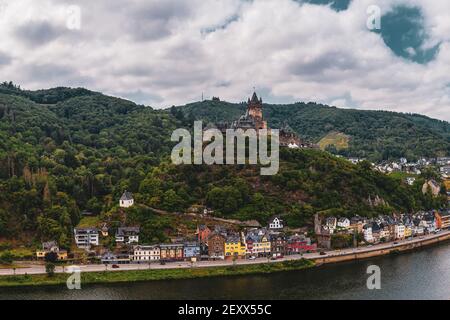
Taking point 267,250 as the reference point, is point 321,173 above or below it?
above

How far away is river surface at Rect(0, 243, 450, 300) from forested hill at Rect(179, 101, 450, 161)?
224ft

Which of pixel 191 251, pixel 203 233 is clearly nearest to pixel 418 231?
pixel 203 233

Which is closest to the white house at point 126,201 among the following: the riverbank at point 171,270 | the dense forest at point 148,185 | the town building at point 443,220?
the dense forest at point 148,185

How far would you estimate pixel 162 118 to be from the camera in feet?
315

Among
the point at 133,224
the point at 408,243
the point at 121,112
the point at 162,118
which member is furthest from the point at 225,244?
the point at 121,112

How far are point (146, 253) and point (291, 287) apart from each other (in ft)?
46.5

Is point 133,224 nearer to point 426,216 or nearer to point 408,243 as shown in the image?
point 408,243

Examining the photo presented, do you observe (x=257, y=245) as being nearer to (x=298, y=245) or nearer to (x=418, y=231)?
(x=298, y=245)

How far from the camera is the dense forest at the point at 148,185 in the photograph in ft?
173

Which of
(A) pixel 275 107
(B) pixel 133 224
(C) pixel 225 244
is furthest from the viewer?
(A) pixel 275 107

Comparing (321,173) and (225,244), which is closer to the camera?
(225,244)

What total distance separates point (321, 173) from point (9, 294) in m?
38.3

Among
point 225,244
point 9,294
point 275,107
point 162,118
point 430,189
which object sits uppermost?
point 275,107

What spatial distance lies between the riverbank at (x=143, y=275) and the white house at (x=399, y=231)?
18.0 m
